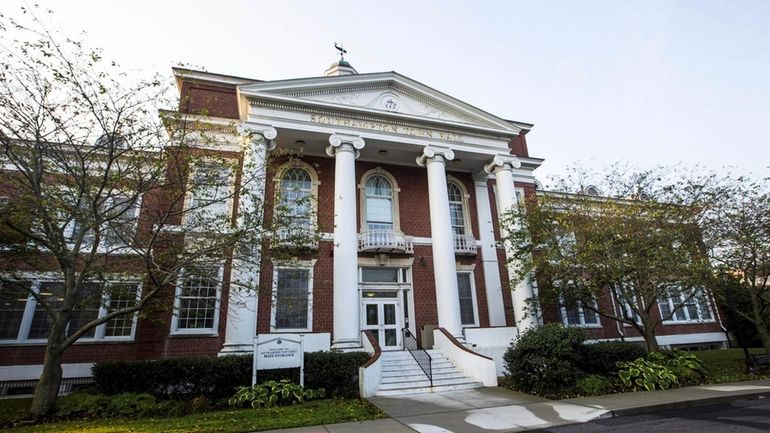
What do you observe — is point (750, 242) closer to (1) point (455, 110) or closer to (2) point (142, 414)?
(1) point (455, 110)

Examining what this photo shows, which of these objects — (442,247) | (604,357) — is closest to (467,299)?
(442,247)

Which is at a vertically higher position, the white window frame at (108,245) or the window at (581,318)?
the white window frame at (108,245)

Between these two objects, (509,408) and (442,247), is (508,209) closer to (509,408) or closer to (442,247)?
(442,247)

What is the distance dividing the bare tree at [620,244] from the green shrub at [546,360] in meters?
2.89

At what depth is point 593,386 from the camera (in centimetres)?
1066

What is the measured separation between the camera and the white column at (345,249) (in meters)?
13.6

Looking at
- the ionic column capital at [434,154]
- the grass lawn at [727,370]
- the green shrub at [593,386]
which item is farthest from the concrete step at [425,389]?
the ionic column capital at [434,154]

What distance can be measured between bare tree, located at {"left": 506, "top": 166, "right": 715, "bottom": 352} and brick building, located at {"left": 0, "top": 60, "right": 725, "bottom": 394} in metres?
→ 2.35

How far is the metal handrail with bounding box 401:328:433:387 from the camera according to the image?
1258cm

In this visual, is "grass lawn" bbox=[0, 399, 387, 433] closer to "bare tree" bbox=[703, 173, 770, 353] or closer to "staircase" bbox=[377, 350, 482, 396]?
"staircase" bbox=[377, 350, 482, 396]

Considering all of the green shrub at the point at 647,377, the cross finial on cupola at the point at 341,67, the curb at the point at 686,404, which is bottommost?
the curb at the point at 686,404

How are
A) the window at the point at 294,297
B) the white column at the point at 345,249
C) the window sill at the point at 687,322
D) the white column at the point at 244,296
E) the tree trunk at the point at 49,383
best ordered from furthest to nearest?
Result: the window sill at the point at 687,322 → the window at the point at 294,297 → the white column at the point at 345,249 → the white column at the point at 244,296 → the tree trunk at the point at 49,383

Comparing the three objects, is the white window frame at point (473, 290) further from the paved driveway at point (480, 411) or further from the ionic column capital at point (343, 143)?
the ionic column capital at point (343, 143)

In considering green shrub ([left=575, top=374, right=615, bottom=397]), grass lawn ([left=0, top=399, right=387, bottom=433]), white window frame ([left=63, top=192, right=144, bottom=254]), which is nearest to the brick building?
white window frame ([left=63, top=192, right=144, bottom=254])
